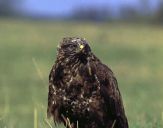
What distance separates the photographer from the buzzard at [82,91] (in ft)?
17.1

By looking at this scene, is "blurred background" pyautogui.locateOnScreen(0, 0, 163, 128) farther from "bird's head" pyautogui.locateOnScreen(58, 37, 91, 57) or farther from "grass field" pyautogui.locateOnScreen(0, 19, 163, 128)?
"bird's head" pyautogui.locateOnScreen(58, 37, 91, 57)

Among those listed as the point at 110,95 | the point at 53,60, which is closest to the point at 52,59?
the point at 53,60

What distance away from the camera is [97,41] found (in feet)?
128

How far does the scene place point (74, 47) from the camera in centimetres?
520

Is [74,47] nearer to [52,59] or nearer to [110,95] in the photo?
[110,95]

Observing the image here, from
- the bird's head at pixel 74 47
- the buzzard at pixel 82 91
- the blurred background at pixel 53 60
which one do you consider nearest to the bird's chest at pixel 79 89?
the buzzard at pixel 82 91

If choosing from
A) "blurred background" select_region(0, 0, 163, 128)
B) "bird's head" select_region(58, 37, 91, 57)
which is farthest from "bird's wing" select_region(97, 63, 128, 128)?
"blurred background" select_region(0, 0, 163, 128)

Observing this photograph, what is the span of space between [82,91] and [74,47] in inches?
13.5

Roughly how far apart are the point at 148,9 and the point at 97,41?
3270 cm

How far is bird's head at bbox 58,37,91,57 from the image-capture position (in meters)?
5.15

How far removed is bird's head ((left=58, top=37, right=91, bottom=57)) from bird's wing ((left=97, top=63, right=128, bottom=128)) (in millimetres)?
266

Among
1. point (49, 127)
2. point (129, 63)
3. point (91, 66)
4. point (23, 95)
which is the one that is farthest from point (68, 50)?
point (129, 63)

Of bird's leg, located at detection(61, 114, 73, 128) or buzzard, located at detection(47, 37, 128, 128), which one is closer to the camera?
buzzard, located at detection(47, 37, 128, 128)

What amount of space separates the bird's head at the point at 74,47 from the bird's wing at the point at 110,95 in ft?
0.87
